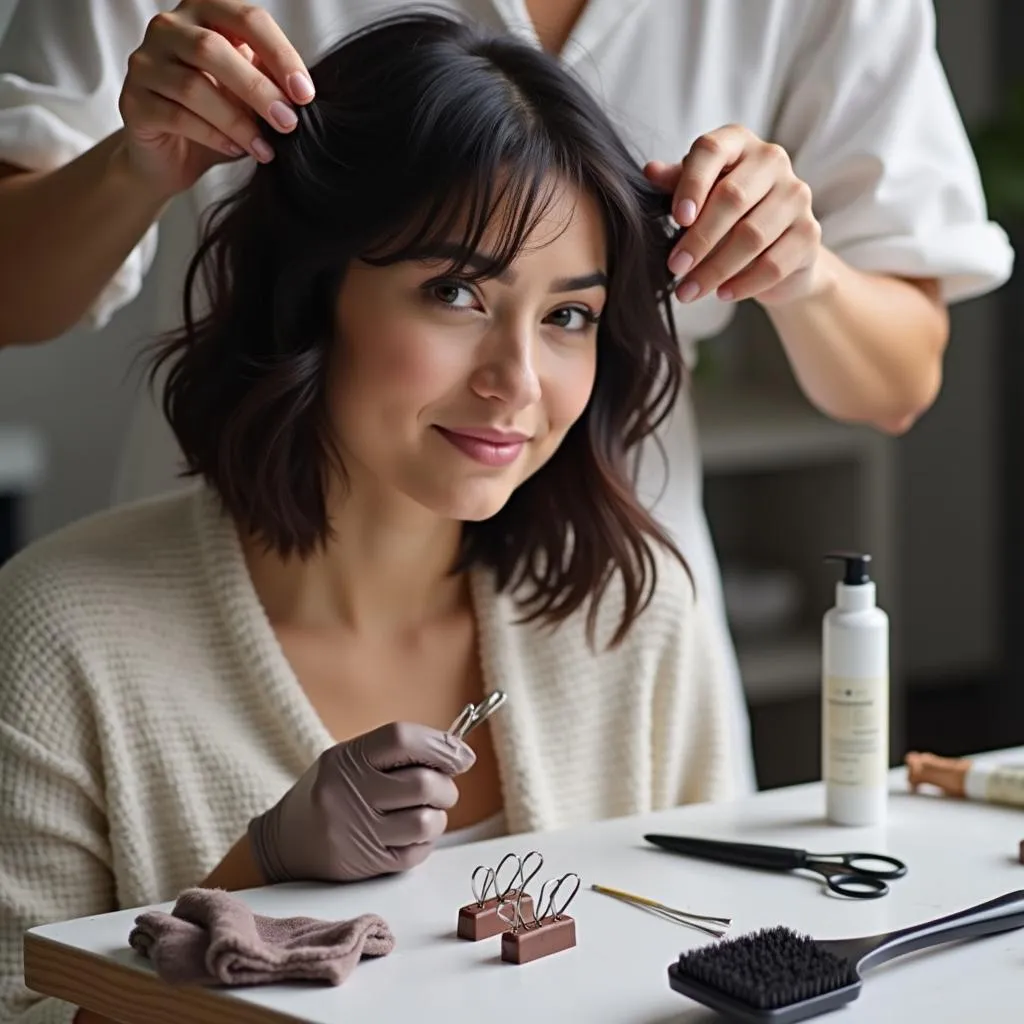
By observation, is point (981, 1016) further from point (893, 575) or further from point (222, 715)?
point (893, 575)

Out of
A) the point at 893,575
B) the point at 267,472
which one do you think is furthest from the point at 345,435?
the point at 893,575

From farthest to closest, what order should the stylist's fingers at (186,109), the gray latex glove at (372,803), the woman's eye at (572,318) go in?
the woman's eye at (572,318) < the stylist's fingers at (186,109) < the gray latex glove at (372,803)

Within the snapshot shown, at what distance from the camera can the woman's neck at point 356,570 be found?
1505 millimetres

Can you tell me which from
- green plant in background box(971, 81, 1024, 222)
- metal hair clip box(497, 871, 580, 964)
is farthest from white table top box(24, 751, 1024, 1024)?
green plant in background box(971, 81, 1024, 222)

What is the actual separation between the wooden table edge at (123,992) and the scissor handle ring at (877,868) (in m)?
A: 0.45

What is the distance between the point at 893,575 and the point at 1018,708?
46 cm

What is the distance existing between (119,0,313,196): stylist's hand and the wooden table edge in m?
0.58

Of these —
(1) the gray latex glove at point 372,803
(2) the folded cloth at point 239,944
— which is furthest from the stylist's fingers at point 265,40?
(2) the folded cloth at point 239,944

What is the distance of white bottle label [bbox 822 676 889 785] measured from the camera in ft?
4.50

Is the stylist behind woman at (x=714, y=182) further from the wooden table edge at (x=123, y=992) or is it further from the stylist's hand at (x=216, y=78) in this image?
the wooden table edge at (x=123, y=992)

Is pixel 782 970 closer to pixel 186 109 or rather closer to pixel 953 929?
pixel 953 929

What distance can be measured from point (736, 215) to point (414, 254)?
0.24 meters

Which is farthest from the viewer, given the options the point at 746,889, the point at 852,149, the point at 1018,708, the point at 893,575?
the point at 1018,708

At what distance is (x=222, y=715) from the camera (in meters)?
1.44
